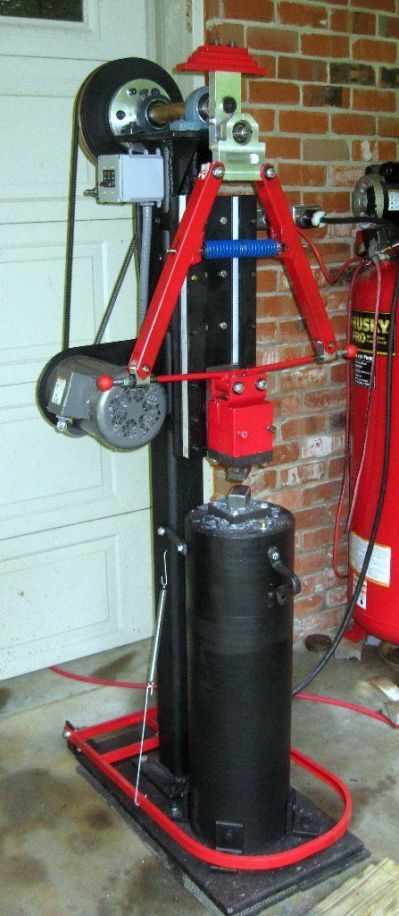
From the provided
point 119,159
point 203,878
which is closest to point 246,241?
point 119,159

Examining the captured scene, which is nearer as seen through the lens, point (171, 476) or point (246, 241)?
point (246, 241)

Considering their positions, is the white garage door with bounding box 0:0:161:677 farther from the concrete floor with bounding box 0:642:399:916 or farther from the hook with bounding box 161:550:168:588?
the hook with bounding box 161:550:168:588

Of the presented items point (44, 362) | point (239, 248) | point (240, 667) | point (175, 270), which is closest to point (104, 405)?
point (175, 270)

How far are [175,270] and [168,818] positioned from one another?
3.95 feet

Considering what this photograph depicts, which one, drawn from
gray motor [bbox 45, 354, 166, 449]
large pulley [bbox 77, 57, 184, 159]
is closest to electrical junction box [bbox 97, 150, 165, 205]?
large pulley [bbox 77, 57, 184, 159]

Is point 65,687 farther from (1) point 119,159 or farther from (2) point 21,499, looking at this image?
(1) point 119,159

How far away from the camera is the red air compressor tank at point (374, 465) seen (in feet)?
8.41

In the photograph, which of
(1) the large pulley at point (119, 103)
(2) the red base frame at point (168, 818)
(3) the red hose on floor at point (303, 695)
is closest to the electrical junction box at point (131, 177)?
(1) the large pulley at point (119, 103)

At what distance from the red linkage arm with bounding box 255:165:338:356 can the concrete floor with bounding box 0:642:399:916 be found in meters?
1.10

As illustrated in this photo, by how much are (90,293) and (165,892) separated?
63.3 inches

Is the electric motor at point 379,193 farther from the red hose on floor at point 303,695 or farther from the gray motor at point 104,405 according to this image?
the red hose on floor at point 303,695

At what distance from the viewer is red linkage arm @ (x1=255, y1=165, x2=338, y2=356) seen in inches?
75.4

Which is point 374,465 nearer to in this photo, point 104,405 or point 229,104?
point 104,405

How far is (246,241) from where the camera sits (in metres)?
1.90
